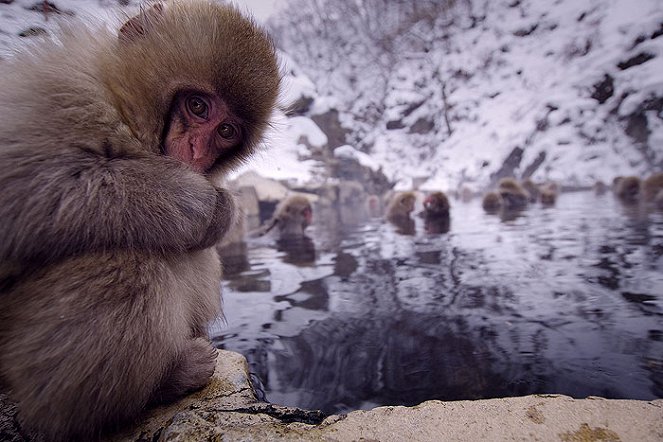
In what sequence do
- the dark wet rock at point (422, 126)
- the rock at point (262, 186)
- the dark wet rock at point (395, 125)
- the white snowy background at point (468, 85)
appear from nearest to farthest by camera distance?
the rock at point (262, 186) < the white snowy background at point (468, 85) < the dark wet rock at point (422, 126) < the dark wet rock at point (395, 125)

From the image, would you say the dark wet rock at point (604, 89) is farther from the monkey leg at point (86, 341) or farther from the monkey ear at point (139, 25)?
the monkey leg at point (86, 341)

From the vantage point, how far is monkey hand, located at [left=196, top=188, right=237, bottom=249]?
967 millimetres

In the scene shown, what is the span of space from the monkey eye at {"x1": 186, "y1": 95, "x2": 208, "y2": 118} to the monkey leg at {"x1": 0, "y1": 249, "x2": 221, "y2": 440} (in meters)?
0.45

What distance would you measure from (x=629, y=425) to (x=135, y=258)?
1092 mm

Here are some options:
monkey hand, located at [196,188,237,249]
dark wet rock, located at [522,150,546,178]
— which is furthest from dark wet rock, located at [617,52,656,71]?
monkey hand, located at [196,188,237,249]

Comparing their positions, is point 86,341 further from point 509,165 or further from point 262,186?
point 509,165

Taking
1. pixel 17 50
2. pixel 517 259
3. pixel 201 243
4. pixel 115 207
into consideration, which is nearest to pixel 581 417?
pixel 201 243

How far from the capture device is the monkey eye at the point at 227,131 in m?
1.12

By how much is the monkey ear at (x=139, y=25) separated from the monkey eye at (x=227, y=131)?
0.33 meters

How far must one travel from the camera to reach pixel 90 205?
0.76 m

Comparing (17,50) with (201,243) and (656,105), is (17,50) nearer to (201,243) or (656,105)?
(201,243)

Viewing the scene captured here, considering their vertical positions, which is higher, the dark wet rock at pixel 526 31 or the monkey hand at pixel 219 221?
the dark wet rock at pixel 526 31

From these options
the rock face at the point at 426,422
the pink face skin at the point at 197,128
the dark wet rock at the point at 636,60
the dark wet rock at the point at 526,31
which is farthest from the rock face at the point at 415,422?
the dark wet rock at the point at 526,31

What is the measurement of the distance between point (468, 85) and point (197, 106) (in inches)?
889
